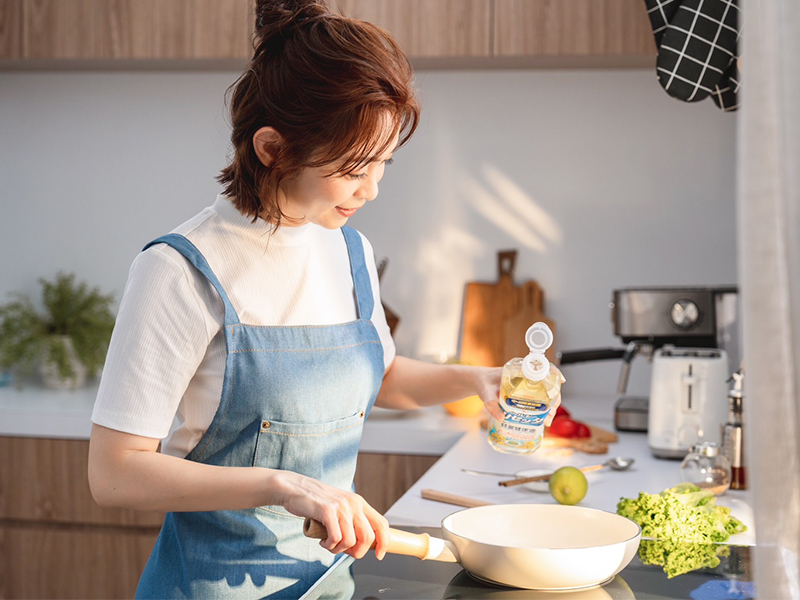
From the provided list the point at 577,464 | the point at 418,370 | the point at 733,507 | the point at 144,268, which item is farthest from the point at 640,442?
the point at 144,268

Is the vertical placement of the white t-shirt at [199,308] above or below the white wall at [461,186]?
below

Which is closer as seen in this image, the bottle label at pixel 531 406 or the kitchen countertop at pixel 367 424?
the bottle label at pixel 531 406

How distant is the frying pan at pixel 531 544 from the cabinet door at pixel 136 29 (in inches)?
67.2

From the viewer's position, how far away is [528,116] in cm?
258

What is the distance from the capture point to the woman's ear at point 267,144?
1.06m

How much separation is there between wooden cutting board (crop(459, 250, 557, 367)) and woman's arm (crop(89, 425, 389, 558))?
1655 mm

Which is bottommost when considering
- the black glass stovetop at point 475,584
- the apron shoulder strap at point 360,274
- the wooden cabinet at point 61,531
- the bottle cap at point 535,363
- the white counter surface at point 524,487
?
the wooden cabinet at point 61,531

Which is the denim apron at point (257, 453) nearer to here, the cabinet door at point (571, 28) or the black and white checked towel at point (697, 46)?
the black and white checked towel at point (697, 46)

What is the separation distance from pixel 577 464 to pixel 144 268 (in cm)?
104

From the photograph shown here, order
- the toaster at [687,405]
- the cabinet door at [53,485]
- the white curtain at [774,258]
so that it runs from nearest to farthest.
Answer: the white curtain at [774,258], the toaster at [687,405], the cabinet door at [53,485]

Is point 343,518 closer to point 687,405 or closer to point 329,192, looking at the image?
point 329,192

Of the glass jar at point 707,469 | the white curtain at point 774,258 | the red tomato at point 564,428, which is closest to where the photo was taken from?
the white curtain at point 774,258

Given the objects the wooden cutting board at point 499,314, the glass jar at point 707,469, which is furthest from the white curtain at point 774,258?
the wooden cutting board at point 499,314

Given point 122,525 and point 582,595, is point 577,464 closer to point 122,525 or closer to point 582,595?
point 582,595
